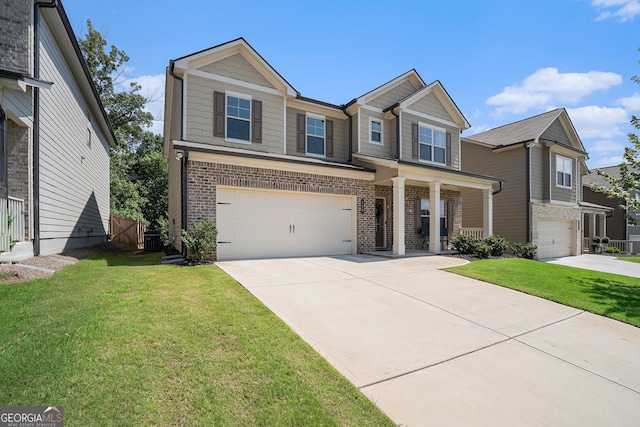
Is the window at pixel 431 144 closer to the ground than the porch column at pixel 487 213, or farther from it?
farther from it

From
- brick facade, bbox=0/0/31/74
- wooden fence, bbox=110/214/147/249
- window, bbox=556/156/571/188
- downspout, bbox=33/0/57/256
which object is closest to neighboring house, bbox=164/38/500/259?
downspout, bbox=33/0/57/256

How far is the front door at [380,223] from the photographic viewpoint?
526 inches

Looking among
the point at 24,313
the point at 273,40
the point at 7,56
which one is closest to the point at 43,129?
the point at 7,56

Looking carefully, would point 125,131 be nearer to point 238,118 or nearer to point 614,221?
point 238,118

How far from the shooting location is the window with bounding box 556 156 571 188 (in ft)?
57.5

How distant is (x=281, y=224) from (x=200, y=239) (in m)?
2.84

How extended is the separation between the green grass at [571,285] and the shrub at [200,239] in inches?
268

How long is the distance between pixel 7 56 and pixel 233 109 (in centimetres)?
569

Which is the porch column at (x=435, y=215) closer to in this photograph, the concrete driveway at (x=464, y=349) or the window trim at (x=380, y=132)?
the window trim at (x=380, y=132)

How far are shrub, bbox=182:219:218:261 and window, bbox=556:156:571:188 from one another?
62.5 ft

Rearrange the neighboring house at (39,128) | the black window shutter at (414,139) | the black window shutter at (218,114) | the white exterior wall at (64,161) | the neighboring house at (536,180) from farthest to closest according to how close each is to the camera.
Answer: the neighboring house at (536,180) → the black window shutter at (414,139) → the black window shutter at (218,114) → the white exterior wall at (64,161) → the neighboring house at (39,128)

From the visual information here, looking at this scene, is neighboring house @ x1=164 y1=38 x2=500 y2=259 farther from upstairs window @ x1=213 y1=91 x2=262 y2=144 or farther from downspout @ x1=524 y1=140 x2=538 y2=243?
downspout @ x1=524 y1=140 x2=538 y2=243

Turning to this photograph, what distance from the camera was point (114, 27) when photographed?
78.5 ft

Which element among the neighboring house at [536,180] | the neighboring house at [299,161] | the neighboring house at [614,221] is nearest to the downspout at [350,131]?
the neighboring house at [299,161]
